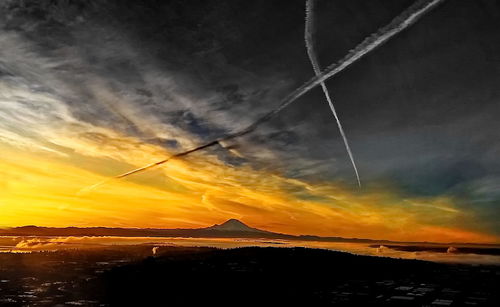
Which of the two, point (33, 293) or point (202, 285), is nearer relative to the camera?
point (33, 293)

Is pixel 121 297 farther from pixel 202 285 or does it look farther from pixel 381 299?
pixel 381 299

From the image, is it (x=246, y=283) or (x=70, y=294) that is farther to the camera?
(x=246, y=283)

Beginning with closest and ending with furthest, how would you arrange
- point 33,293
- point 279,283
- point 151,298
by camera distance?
point 151,298 → point 33,293 → point 279,283

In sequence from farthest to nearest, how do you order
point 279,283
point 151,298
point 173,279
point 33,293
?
point 173,279 → point 279,283 → point 33,293 → point 151,298

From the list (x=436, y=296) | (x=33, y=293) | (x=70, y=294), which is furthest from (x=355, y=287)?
(x=33, y=293)

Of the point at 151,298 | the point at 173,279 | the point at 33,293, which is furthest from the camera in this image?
the point at 173,279

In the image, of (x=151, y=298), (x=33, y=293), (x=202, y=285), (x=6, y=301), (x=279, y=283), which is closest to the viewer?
(x=6, y=301)

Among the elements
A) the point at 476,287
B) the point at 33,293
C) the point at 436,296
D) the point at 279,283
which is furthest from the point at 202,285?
the point at 476,287

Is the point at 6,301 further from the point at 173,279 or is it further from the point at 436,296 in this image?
the point at 436,296

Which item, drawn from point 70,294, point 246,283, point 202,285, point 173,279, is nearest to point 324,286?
point 246,283
